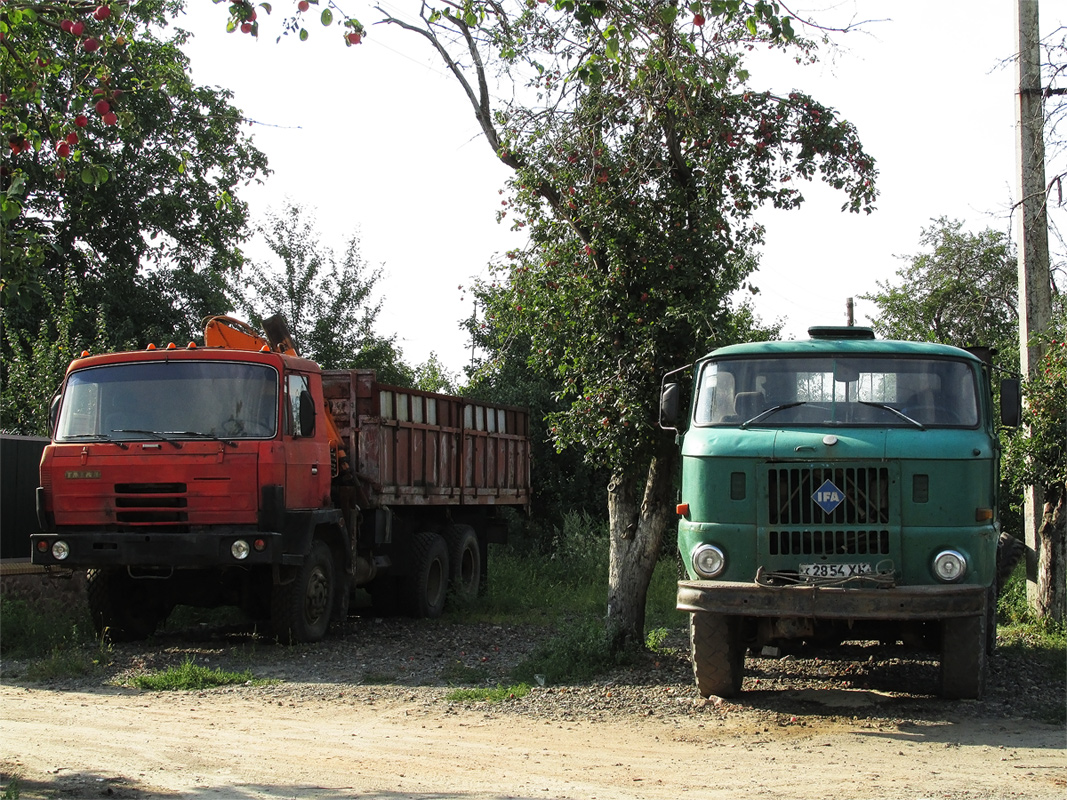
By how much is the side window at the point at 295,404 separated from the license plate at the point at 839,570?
17.4ft

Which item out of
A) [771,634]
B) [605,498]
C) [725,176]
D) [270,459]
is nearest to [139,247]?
[605,498]

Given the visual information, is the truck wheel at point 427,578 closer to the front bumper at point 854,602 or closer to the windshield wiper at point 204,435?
the windshield wiper at point 204,435

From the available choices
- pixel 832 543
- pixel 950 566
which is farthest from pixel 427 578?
pixel 950 566

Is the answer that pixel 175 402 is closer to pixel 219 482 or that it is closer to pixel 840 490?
pixel 219 482

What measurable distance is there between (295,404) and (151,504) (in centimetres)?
159

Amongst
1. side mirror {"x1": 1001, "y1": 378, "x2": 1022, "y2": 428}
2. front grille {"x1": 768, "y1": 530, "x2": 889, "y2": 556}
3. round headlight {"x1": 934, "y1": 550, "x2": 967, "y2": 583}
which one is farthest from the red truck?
side mirror {"x1": 1001, "y1": 378, "x2": 1022, "y2": 428}

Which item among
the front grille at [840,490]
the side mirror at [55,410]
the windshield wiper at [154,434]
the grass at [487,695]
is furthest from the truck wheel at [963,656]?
the side mirror at [55,410]

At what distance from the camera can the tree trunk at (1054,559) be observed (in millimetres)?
12343

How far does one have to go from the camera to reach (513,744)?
23.5 ft

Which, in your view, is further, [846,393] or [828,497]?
[846,393]

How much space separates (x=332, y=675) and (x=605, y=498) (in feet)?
43.5

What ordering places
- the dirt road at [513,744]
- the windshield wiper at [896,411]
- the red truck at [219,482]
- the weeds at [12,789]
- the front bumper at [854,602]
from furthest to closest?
the red truck at [219,482] < the windshield wiper at [896,411] < the front bumper at [854,602] < the dirt road at [513,744] < the weeds at [12,789]

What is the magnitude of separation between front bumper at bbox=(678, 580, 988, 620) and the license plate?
0.75 ft

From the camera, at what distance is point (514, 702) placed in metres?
8.64
